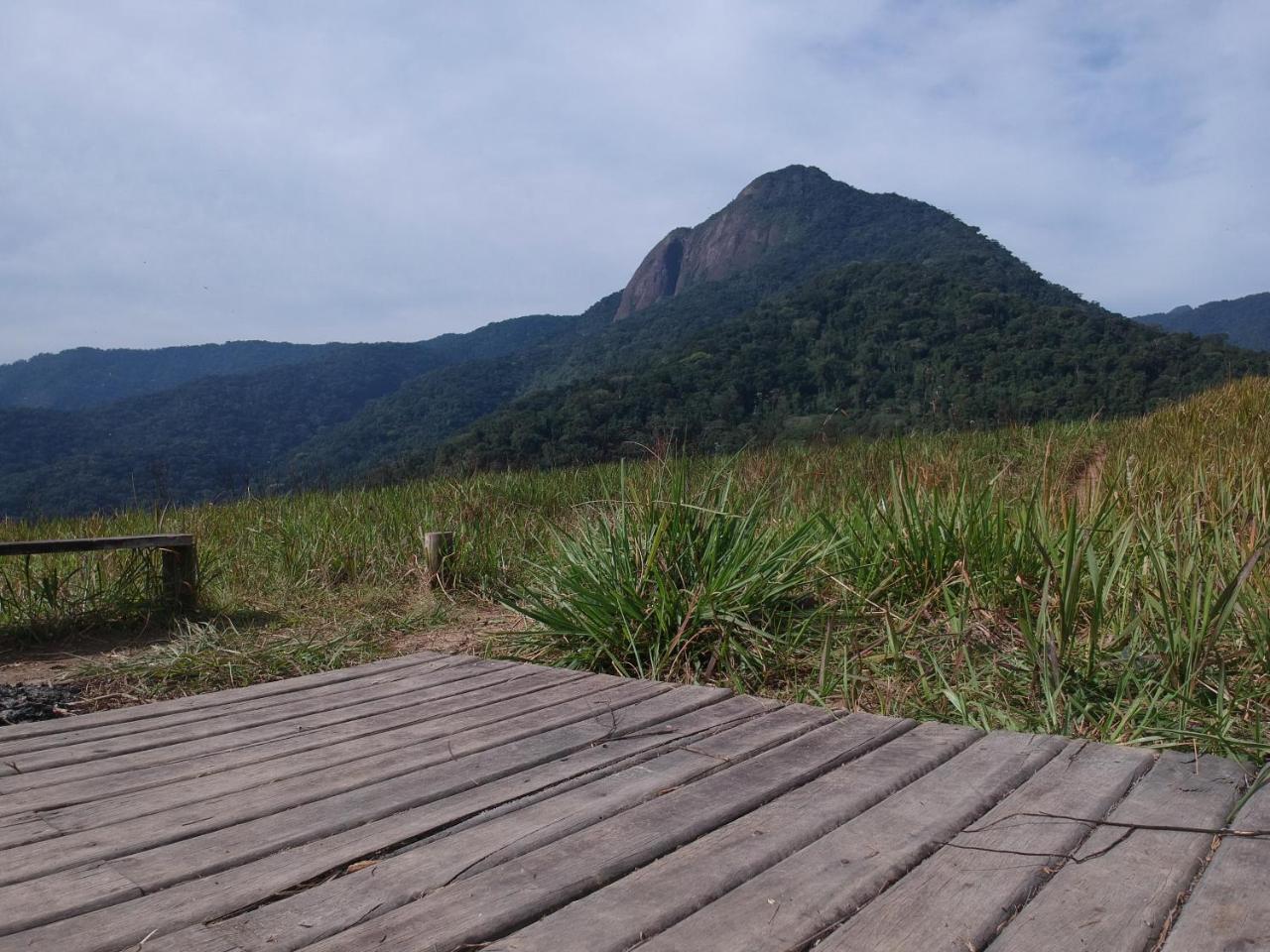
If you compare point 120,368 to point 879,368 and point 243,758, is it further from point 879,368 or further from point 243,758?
point 243,758

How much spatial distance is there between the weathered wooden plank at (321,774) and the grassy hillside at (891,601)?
57 cm

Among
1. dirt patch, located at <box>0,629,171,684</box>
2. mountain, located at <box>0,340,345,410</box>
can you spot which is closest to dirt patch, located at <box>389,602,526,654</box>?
dirt patch, located at <box>0,629,171,684</box>

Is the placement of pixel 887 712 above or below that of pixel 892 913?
below

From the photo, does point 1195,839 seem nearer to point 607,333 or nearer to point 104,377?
point 607,333

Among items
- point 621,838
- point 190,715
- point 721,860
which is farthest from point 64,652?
point 721,860

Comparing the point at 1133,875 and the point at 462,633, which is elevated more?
the point at 1133,875

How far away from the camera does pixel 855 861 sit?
1.41 meters

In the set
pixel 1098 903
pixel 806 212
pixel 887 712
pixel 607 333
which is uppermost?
pixel 806 212

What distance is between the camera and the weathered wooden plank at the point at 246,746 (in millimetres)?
1908

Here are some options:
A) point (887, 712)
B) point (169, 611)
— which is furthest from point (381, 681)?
point (169, 611)

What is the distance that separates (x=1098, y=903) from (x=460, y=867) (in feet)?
3.00

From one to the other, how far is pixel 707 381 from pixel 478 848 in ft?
123

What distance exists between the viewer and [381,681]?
2848 millimetres

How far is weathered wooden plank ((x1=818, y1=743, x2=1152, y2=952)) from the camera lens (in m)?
1.19
